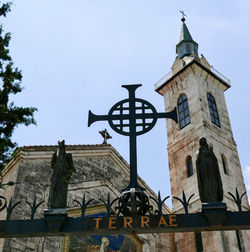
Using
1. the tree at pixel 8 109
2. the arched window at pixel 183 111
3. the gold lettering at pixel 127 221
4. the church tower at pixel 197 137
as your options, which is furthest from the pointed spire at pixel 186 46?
the gold lettering at pixel 127 221

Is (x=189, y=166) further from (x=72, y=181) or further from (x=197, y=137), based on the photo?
(x=72, y=181)

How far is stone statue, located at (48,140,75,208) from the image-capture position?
512 centimetres

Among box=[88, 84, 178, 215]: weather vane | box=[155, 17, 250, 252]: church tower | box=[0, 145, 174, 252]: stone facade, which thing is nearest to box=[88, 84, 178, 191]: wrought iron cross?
box=[88, 84, 178, 215]: weather vane

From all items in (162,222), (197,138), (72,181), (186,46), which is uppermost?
(186,46)

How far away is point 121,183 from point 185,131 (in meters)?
6.36

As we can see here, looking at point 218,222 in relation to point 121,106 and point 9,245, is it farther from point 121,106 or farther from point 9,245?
point 9,245

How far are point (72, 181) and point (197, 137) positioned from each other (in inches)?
331

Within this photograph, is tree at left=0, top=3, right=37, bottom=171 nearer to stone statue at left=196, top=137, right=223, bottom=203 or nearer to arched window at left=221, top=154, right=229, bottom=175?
stone statue at left=196, top=137, right=223, bottom=203

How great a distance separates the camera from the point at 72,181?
1518 cm

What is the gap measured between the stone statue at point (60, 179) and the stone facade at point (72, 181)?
771cm

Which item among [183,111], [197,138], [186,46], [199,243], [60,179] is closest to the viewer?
[60,179]

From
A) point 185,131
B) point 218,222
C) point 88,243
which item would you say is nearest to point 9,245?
point 88,243

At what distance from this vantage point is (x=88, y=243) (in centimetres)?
1350

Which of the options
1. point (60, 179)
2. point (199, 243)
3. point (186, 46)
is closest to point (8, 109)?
point (60, 179)
